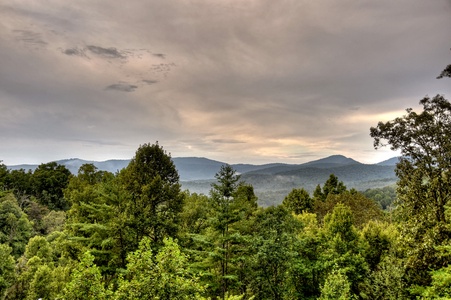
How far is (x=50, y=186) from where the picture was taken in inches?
2980

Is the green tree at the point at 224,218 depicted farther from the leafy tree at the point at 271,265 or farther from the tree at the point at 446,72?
the tree at the point at 446,72

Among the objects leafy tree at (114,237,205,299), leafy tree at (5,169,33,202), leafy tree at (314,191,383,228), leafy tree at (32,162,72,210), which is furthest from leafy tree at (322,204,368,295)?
leafy tree at (5,169,33,202)

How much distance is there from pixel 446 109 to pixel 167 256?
20438 millimetres

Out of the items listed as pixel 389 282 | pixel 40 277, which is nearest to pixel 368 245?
pixel 389 282

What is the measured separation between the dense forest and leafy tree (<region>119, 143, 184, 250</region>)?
0.09m

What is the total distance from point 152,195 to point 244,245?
9.75 m

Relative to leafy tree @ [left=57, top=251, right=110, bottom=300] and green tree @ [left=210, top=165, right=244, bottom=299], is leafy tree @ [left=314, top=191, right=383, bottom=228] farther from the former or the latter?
leafy tree @ [left=57, top=251, right=110, bottom=300]

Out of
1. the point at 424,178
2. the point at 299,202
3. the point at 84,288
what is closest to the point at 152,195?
the point at 84,288

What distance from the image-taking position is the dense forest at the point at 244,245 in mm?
11898

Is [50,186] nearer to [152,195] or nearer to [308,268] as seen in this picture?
[152,195]

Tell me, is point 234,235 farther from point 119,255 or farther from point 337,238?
point 337,238

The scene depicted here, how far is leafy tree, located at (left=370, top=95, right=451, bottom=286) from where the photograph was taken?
17.3m

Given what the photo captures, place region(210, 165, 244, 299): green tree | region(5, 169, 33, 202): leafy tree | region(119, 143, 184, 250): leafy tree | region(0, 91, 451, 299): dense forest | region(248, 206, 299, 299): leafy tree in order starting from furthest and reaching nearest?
region(5, 169, 33, 202): leafy tree < region(119, 143, 184, 250): leafy tree < region(248, 206, 299, 299): leafy tree < region(210, 165, 244, 299): green tree < region(0, 91, 451, 299): dense forest

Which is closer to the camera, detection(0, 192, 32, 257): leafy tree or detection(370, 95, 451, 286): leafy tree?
detection(370, 95, 451, 286): leafy tree
